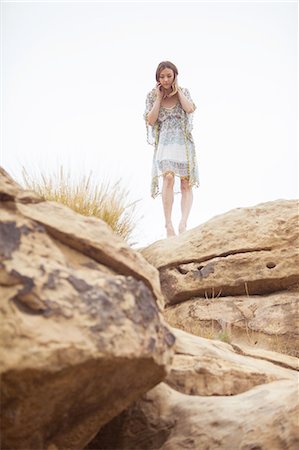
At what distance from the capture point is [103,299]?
67.9 inches

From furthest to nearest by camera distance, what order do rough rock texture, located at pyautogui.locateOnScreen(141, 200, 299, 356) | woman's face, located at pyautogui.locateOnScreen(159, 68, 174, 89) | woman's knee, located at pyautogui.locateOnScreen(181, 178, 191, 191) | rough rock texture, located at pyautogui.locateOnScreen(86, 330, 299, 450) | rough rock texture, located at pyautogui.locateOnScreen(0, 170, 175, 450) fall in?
woman's knee, located at pyautogui.locateOnScreen(181, 178, 191, 191) < woman's face, located at pyautogui.locateOnScreen(159, 68, 174, 89) < rough rock texture, located at pyautogui.locateOnScreen(141, 200, 299, 356) < rough rock texture, located at pyautogui.locateOnScreen(86, 330, 299, 450) < rough rock texture, located at pyautogui.locateOnScreen(0, 170, 175, 450)

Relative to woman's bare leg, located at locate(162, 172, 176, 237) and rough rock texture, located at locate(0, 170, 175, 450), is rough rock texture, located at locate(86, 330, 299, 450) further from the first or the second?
woman's bare leg, located at locate(162, 172, 176, 237)

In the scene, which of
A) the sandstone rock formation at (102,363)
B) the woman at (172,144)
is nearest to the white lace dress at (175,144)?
the woman at (172,144)

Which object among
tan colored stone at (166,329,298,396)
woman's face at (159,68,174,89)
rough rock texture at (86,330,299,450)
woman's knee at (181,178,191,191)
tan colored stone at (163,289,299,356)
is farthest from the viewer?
woman's knee at (181,178,191,191)

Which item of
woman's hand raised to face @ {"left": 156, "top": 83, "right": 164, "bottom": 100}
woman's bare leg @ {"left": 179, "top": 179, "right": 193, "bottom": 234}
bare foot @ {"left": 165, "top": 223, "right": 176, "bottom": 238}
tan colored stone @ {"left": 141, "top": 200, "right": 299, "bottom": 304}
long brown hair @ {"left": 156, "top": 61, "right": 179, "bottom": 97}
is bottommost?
tan colored stone @ {"left": 141, "top": 200, "right": 299, "bottom": 304}

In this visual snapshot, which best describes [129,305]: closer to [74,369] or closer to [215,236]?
[74,369]

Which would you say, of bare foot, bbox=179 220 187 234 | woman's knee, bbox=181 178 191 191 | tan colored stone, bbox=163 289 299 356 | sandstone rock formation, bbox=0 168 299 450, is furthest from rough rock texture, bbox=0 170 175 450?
woman's knee, bbox=181 178 191 191

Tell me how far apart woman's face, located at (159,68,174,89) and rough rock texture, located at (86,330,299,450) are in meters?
3.51

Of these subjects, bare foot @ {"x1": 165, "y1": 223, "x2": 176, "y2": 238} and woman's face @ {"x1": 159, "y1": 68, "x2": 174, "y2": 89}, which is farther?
bare foot @ {"x1": 165, "y1": 223, "x2": 176, "y2": 238}

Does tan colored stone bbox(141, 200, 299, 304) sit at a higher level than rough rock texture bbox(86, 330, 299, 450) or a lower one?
higher

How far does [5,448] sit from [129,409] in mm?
604

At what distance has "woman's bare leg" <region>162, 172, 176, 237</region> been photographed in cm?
564

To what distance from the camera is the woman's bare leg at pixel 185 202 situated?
5.66 m

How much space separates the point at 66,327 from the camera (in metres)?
1.58
